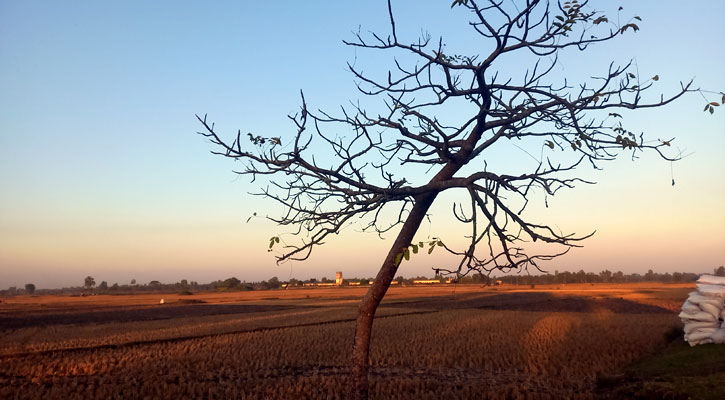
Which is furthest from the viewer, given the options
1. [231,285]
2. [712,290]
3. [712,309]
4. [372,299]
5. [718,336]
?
[231,285]

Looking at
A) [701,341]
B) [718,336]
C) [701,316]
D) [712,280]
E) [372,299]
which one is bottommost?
[701,341]

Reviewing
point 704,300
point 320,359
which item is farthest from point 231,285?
point 704,300

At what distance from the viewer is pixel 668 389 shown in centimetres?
1009

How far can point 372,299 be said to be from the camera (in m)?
6.32

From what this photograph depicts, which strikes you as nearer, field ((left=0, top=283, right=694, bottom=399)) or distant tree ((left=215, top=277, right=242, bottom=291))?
field ((left=0, top=283, right=694, bottom=399))

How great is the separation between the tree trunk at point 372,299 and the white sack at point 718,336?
41.4 feet

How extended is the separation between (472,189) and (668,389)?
6.86 metres

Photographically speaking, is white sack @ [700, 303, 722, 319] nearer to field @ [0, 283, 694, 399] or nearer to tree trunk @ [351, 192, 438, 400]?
field @ [0, 283, 694, 399]

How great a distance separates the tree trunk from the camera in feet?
20.6

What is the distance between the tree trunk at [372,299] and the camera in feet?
20.6

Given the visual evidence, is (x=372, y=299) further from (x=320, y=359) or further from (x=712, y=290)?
(x=320, y=359)

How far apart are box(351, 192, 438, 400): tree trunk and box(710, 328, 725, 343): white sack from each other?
41.4 feet

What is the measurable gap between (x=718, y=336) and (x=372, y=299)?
1295 centimetres

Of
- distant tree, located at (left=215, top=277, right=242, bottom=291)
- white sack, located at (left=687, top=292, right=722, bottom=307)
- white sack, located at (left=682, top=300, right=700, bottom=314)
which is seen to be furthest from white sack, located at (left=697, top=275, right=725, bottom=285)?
distant tree, located at (left=215, top=277, right=242, bottom=291)
